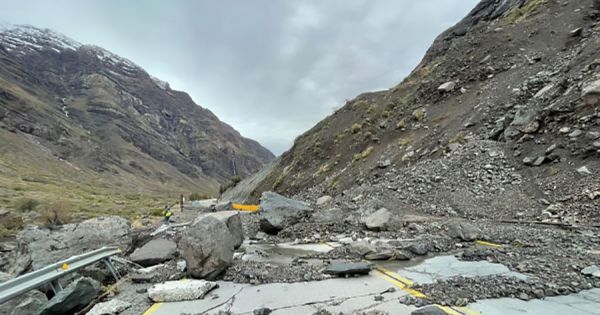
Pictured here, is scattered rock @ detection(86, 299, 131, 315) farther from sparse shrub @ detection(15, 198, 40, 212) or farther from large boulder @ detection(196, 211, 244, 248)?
sparse shrub @ detection(15, 198, 40, 212)

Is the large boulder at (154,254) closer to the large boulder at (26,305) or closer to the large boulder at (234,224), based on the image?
the large boulder at (234,224)

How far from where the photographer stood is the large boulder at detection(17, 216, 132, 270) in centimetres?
998

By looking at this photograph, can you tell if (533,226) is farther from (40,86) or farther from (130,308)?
(40,86)

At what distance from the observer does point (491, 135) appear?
1498cm

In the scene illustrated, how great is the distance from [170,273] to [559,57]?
20.9 metres

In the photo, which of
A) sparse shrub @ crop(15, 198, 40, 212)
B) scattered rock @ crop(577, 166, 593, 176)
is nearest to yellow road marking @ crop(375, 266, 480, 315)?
scattered rock @ crop(577, 166, 593, 176)

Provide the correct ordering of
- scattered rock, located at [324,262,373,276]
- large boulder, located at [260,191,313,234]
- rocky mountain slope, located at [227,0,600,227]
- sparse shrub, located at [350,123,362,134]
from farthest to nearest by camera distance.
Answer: sparse shrub, located at [350,123,362,134] < large boulder, located at [260,191,313,234] < rocky mountain slope, located at [227,0,600,227] < scattered rock, located at [324,262,373,276]

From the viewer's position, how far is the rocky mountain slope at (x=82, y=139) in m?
79.1

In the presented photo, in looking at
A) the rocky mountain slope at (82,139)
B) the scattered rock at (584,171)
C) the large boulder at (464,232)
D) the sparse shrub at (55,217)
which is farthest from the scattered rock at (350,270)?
the rocky mountain slope at (82,139)

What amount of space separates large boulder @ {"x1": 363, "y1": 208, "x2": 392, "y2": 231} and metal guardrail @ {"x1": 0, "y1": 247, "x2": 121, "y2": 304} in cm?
784

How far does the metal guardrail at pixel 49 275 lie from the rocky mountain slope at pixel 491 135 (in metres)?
9.22

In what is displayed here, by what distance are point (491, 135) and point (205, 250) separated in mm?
13890

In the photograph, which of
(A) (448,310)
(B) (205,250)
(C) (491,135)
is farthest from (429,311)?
(C) (491,135)

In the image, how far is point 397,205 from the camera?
13227 millimetres
